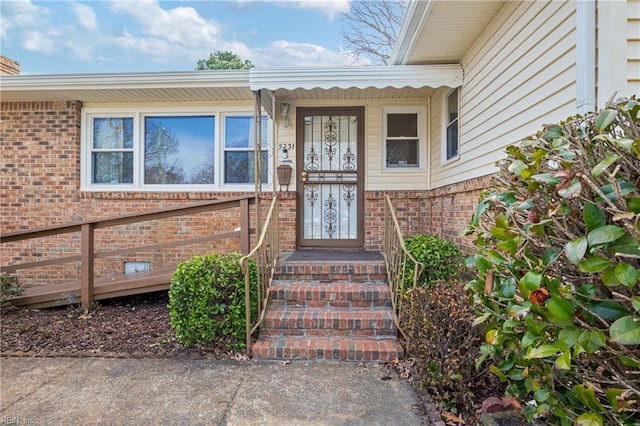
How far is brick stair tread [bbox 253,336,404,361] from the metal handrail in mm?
206

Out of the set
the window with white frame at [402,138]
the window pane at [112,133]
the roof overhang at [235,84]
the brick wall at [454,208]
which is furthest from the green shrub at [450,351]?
the window pane at [112,133]

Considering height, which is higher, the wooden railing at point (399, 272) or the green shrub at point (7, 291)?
the wooden railing at point (399, 272)

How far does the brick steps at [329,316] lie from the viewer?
3145mm

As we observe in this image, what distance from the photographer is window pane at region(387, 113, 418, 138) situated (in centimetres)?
565

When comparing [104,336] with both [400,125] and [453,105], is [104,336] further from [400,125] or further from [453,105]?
[453,105]

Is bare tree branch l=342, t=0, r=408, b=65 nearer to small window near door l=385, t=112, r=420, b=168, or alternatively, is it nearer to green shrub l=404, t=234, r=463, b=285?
small window near door l=385, t=112, r=420, b=168

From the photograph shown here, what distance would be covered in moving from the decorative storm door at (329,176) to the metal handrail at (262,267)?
125 cm

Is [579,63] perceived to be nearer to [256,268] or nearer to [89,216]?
[256,268]

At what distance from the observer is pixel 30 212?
591cm

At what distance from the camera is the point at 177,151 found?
19.6ft

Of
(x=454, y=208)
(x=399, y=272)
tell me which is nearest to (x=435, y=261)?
(x=399, y=272)

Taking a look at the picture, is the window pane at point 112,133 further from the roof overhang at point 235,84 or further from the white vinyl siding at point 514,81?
the white vinyl siding at point 514,81

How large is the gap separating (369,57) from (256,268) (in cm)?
1214

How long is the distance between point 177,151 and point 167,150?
179 millimetres
